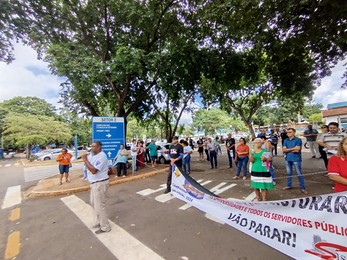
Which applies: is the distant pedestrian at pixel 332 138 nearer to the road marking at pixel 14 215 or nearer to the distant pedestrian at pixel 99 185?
the distant pedestrian at pixel 99 185

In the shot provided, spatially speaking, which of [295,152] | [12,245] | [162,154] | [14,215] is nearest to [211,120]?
[162,154]

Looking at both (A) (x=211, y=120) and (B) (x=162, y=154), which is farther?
(A) (x=211, y=120)

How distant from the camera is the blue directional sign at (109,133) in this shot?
9336 mm

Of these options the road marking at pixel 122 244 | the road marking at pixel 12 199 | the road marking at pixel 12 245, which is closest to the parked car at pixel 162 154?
the road marking at pixel 12 199

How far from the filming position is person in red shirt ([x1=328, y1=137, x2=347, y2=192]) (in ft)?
9.11

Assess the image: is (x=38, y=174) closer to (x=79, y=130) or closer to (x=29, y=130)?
(x=29, y=130)

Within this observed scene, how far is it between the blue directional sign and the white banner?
730 centimetres

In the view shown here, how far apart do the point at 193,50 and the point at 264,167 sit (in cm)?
772

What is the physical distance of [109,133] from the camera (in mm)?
9664

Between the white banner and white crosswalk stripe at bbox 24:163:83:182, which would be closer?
the white banner

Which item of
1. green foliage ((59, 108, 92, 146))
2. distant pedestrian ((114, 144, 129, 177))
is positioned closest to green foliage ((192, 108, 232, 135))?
green foliage ((59, 108, 92, 146))

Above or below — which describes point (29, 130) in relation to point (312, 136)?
above

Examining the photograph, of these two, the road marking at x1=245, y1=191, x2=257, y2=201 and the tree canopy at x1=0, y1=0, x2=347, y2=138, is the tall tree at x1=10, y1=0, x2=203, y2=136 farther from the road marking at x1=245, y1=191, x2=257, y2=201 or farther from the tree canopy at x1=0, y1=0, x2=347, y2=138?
the road marking at x1=245, y1=191, x2=257, y2=201

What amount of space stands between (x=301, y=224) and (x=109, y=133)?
8482 mm
